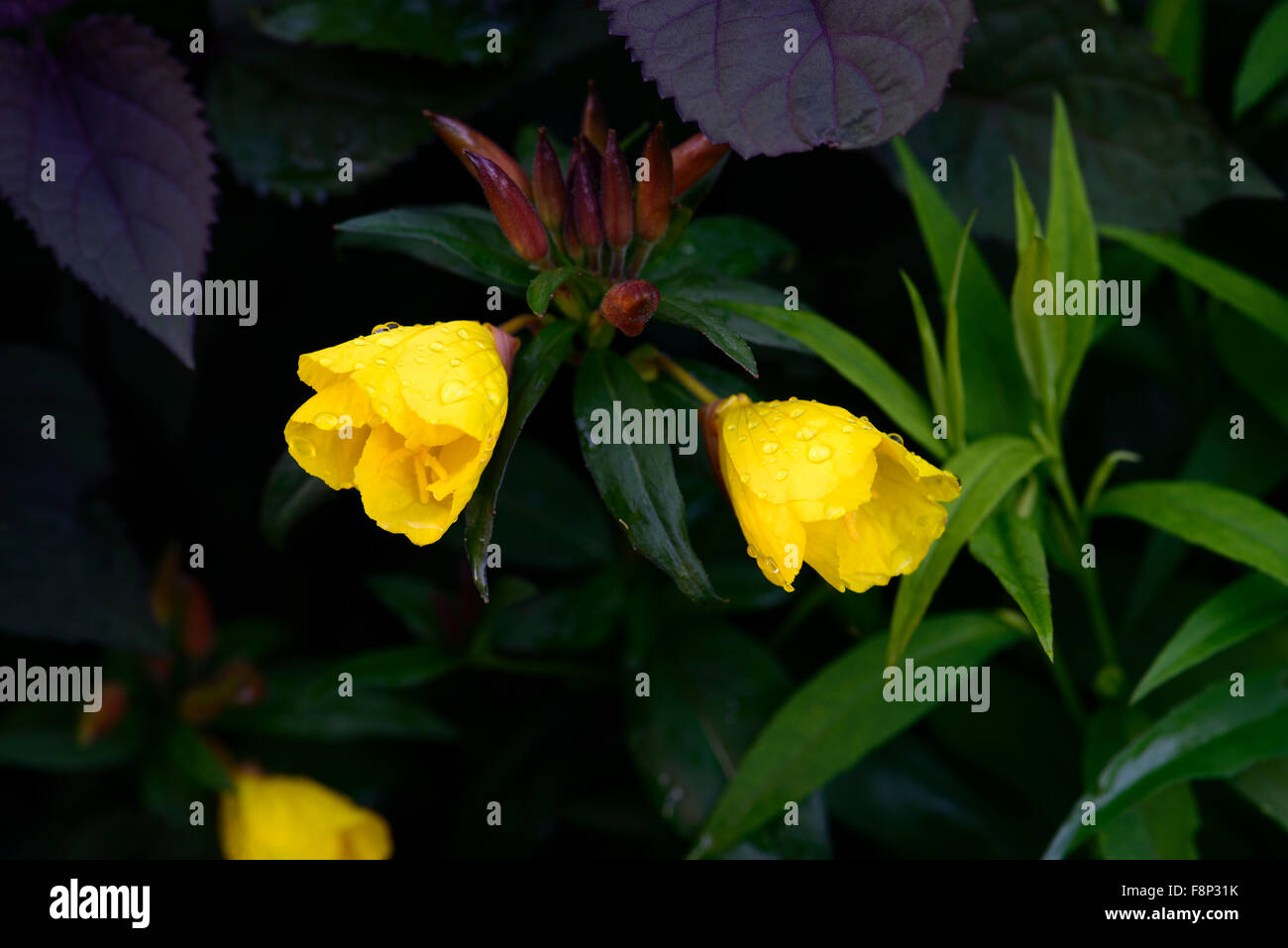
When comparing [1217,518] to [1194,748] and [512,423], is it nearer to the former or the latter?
[1194,748]

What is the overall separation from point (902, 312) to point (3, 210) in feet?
3.41

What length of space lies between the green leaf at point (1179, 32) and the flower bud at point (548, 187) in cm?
76

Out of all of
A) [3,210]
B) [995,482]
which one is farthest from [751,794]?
[3,210]

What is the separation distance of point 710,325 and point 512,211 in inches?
6.8

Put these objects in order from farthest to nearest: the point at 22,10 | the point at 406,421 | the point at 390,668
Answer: the point at 390,668 < the point at 22,10 < the point at 406,421

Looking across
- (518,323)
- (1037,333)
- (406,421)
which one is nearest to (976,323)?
(1037,333)

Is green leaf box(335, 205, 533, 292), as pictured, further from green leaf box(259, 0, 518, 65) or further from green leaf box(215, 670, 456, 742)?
green leaf box(215, 670, 456, 742)

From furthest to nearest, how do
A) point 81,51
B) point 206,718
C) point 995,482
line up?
point 206,718 < point 81,51 < point 995,482

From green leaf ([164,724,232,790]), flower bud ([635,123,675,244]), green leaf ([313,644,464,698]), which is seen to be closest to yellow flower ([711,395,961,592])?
flower bud ([635,123,675,244])

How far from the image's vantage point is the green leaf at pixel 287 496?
2.68 feet

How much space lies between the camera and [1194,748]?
84 cm

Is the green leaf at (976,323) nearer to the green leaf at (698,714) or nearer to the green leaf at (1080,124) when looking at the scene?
the green leaf at (1080,124)

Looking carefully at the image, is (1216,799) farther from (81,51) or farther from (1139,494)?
(81,51)

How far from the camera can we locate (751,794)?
88 cm
